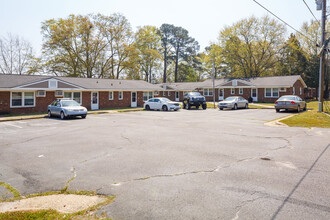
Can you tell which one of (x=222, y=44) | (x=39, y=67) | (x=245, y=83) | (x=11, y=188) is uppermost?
(x=222, y=44)

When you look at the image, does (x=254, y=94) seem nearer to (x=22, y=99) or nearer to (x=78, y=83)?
(x=78, y=83)

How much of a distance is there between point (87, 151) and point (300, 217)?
254 inches

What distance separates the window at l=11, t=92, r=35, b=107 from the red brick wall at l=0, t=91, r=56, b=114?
0.35 m

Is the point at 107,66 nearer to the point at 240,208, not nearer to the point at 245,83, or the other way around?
the point at 245,83

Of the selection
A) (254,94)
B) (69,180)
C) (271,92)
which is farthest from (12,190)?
(254,94)

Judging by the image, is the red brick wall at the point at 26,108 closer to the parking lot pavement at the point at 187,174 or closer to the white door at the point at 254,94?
the parking lot pavement at the point at 187,174

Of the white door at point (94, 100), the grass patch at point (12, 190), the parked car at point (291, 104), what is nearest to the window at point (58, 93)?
the white door at point (94, 100)

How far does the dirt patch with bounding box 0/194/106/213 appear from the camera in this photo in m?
3.93

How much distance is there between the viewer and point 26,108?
77.7 feet

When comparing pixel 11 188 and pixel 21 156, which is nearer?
pixel 11 188

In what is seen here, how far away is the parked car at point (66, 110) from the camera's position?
1919cm

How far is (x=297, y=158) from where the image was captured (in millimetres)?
6875

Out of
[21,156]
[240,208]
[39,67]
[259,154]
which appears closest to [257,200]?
[240,208]

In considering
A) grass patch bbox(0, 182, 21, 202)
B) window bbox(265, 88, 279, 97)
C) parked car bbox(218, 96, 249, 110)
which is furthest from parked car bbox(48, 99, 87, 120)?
window bbox(265, 88, 279, 97)
